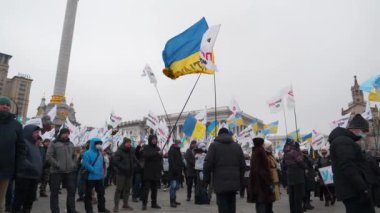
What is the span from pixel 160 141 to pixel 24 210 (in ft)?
34.6

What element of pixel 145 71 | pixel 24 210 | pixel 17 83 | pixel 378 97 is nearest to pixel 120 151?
pixel 24 210

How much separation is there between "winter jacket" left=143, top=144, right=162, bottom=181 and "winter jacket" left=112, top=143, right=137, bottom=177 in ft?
1.52

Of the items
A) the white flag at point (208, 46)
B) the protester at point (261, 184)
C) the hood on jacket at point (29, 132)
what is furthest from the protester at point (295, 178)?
the hood on jacket at point (29, 132)

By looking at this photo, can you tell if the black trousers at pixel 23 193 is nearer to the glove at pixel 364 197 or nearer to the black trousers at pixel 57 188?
the black trousers at pixel 57 188

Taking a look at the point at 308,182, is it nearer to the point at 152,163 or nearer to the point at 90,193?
the point at 152,163

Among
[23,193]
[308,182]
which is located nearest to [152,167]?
[23,193]

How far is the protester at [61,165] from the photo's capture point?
655cm

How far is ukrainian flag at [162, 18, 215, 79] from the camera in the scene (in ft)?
33.1

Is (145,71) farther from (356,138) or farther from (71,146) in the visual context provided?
(356,138)

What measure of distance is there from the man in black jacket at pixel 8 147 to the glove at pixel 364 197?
443 centimetres

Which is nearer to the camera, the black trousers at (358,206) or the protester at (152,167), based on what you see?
the black trousers at (358,206)

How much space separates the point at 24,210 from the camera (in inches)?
234

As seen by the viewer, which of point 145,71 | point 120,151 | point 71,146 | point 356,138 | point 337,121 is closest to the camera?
point 356,138

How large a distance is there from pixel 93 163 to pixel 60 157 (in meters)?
0.80
